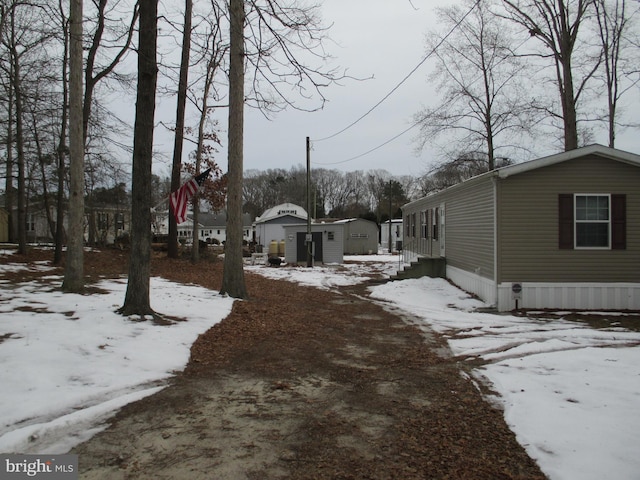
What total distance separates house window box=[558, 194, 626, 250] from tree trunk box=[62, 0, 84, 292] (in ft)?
35.3

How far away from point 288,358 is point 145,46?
17.7 feet

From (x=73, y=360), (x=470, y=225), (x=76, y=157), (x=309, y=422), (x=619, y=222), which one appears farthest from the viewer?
(x=470, y=225)

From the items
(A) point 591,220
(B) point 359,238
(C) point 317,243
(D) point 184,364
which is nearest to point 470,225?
(A) point 591,220

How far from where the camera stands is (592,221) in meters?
11.3

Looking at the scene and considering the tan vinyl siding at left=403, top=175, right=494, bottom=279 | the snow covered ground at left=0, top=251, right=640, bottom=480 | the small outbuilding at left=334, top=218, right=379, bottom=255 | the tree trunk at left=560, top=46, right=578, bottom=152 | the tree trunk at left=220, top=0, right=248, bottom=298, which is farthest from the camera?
the small outbuilding at left=334, top=218, right=379, bottom=255

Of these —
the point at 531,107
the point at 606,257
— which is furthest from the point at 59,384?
the point at 531,107

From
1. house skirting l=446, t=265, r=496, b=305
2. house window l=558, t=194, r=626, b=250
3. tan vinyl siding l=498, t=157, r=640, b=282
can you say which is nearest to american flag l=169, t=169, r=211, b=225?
tan vinyl siding l=498, t=157, r=640, b=282

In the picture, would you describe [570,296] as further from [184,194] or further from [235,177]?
[184,194]

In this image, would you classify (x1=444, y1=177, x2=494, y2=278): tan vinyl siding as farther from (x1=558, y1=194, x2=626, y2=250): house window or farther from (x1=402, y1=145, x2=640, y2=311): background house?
(x1=558, y1=194, x2=626, y2=250): house window

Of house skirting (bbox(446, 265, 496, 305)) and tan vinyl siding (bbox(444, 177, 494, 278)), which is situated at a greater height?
tan vinyl siding (bbox(444, 177, 494, 278))

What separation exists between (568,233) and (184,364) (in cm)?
949

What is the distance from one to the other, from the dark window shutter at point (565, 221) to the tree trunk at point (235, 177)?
7589mm

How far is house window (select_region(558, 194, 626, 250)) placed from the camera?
11.2 m

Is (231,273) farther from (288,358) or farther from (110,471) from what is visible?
(110,471)
